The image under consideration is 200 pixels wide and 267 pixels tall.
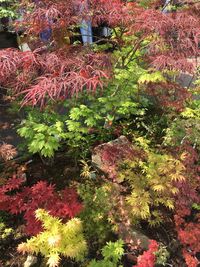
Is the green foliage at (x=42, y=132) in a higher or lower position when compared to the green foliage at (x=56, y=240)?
higher

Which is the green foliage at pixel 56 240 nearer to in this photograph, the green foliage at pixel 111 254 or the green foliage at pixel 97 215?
the green foliage at pixel 111 254

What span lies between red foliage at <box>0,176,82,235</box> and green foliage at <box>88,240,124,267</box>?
555mm

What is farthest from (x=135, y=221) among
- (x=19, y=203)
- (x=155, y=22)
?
(x=155, y=22)

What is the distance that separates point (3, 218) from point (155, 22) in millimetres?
3223

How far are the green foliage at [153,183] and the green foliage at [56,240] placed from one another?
0.77m

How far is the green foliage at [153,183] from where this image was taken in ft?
11.4

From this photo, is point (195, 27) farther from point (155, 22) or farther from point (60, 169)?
point (60, 169)

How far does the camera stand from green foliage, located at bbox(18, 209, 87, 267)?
297 centimetres

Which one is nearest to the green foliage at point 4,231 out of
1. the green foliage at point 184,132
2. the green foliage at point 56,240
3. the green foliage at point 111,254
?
the green foliage at point 56,240

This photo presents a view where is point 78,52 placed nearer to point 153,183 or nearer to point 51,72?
point 51,72

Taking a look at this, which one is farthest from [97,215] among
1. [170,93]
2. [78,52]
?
[170,93]

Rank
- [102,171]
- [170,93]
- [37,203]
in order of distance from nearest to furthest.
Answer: [37,203]
[102,171]
[170,93]

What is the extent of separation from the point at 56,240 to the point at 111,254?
778 millimetres

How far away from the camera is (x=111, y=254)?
10.9ft
